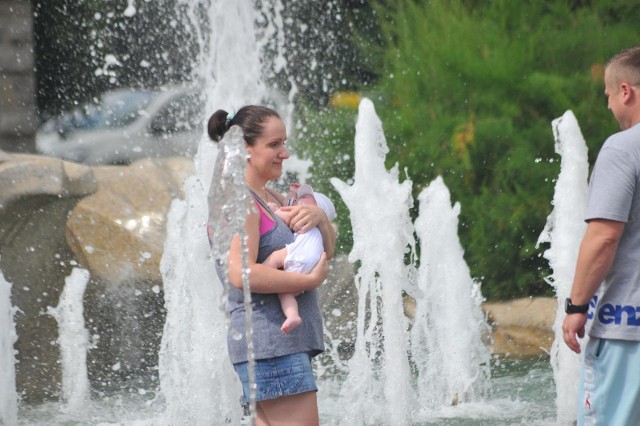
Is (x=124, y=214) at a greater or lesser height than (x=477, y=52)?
lesser

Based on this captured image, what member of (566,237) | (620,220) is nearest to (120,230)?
(566,237)

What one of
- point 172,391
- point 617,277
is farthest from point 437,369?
point 617,277

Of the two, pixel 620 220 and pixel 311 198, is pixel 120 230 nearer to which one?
pixel 311 198

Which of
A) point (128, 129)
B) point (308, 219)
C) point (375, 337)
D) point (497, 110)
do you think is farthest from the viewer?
point (128, 129)

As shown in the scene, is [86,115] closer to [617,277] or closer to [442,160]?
[442,160]

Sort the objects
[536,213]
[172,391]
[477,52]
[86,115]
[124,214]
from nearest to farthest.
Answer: [172,391] < [124,214] < [536,213] < [477,52] < [86,115]

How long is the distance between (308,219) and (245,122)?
0.97ft

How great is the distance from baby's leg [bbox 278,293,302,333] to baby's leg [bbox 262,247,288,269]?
71 millimetres

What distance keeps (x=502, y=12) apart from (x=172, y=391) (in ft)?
15.7

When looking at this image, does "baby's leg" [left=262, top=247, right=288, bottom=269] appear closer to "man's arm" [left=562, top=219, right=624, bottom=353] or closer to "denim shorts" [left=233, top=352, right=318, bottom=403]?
"denim shorts" [left=233, top=352, right=318, bottom=403]

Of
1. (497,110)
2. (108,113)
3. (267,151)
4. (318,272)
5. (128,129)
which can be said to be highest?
(108,113)

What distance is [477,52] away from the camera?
8.52 meters

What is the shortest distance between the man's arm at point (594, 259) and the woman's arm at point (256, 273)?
0.64 metres

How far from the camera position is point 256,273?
2.69 m
